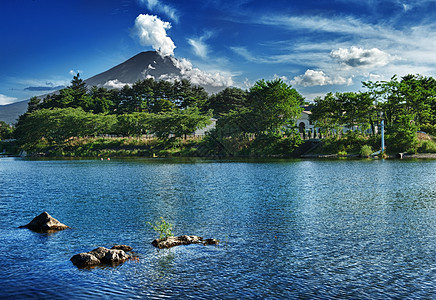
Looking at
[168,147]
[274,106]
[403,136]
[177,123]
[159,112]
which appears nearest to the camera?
[403,136]

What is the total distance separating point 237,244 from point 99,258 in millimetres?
4967

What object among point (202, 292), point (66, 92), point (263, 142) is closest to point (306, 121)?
point (263, 142)

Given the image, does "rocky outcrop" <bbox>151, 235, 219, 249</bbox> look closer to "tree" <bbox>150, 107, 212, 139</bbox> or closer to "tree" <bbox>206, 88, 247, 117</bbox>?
"tree" <bbox>150, 107, 212, 139</bbox>

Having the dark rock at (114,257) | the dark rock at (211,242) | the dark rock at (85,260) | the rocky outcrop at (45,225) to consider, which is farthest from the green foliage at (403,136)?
the dark rock at (85,260)

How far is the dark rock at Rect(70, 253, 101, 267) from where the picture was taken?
11.8 m

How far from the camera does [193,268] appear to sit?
456 inches

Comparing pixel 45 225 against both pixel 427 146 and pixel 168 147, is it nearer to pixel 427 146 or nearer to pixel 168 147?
pixel 427 146

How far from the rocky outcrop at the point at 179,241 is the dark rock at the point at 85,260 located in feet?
8.23

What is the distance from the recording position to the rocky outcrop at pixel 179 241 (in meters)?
13.8

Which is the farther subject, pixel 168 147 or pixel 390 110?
pixel 168 147

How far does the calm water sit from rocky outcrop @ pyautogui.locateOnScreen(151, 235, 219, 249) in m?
0.35

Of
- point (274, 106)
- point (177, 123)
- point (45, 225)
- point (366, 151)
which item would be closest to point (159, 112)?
point (177, 123)

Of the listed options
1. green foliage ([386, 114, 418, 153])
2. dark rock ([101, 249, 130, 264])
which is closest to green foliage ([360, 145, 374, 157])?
green foliage ([386, 114, 418, 153])

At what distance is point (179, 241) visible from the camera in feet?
46.4
